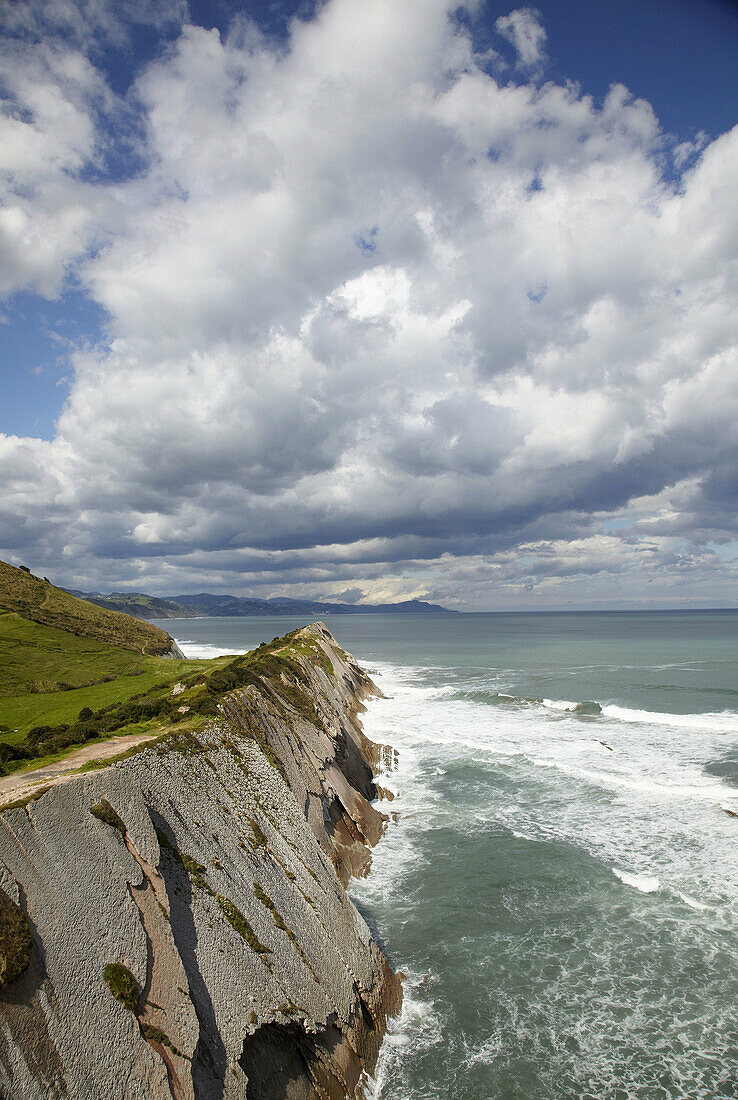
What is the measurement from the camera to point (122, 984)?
8.42 meters

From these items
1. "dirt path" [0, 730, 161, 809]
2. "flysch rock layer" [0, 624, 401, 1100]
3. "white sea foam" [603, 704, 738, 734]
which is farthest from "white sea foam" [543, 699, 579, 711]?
"dirt path" [0, 730, 161, 809]

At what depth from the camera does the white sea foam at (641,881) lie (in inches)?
739

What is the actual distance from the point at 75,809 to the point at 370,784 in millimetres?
21299

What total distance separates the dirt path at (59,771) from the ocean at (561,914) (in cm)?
984

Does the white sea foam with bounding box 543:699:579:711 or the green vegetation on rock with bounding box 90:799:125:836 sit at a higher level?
the green vegetation on rock with bounding box 90:799:125:836

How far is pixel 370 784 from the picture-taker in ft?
94.0

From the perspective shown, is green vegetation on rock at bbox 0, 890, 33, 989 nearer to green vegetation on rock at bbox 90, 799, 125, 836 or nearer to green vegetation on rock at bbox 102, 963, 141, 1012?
green vegetation on rock at bbox 102, 963, 141, 1012

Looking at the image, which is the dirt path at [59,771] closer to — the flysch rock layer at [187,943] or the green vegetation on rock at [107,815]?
the flysch rock layer at [187,943]

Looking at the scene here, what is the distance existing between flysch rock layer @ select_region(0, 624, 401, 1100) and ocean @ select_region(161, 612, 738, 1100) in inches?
88.2

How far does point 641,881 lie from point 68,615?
56147 millimetres

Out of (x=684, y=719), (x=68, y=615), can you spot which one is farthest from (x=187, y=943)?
(x=68, y=615)

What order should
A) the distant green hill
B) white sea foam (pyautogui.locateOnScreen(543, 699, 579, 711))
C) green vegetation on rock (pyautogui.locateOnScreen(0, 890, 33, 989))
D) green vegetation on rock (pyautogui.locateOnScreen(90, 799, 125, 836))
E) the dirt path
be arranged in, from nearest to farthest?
green vegetation on rock (pyautogui.locateOnScreen(0, 890, 33, 989)), the dirt path, green vegetation on rock (pyautogui.locateOnScreen(90, 799, 125, 836)), the distant green hill, white sea foam (pyautogui.locateOnScreen(543, 699, 579, 711))

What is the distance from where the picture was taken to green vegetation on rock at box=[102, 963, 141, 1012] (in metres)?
8.30

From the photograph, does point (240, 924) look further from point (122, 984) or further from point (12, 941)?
point (12, 941)
